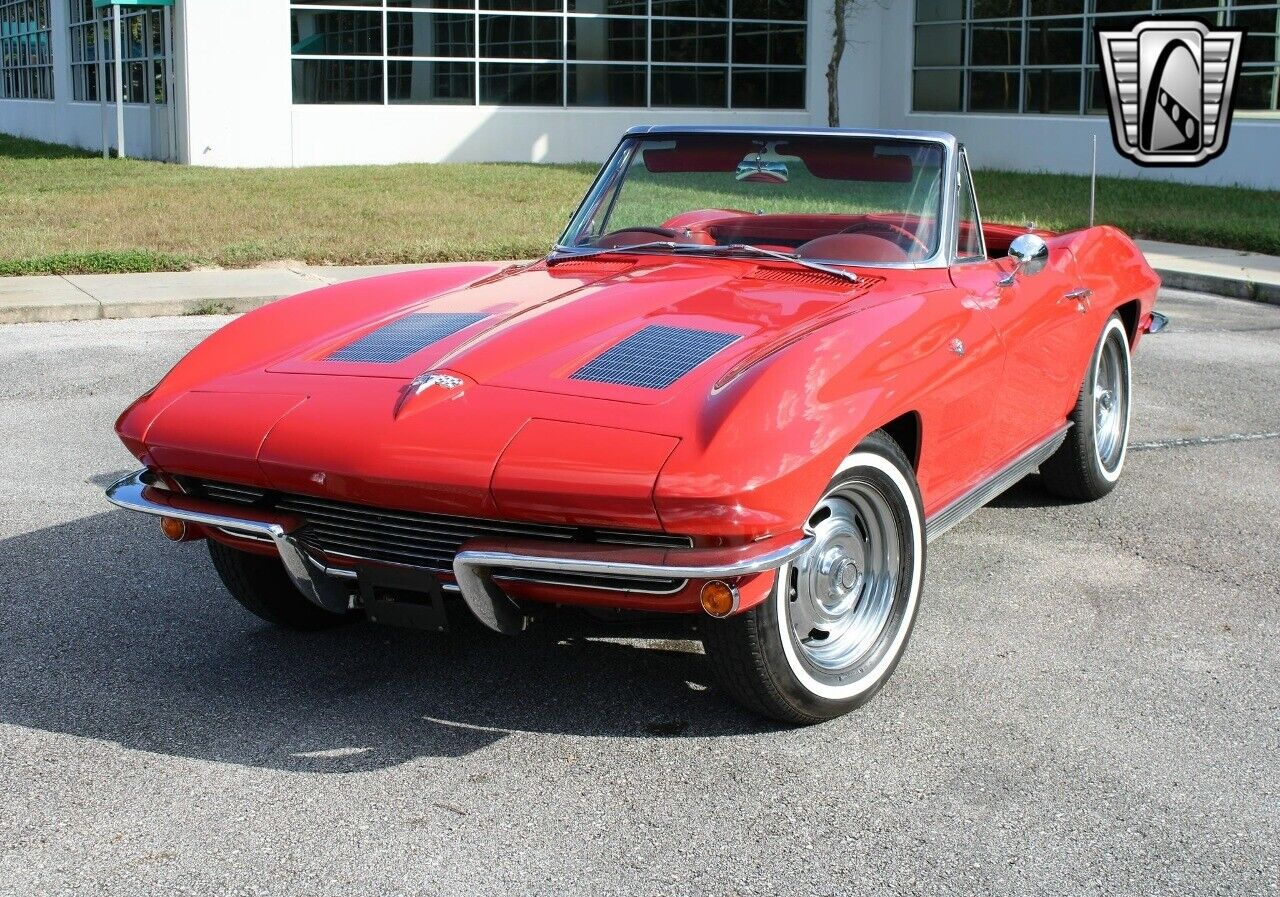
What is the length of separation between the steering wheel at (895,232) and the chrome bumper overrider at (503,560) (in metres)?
1.70

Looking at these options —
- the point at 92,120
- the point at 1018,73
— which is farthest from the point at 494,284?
the point at 92,120

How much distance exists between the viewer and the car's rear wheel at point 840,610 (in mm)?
3596

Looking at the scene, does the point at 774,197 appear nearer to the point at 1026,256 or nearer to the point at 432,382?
the point at 1026,256

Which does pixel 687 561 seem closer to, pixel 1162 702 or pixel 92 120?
pixel 1162 702

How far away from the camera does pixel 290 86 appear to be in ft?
83.7

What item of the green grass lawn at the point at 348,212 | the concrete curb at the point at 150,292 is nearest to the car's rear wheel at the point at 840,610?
A: the concrete curb at the point at 150,292

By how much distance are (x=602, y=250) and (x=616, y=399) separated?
1611 millimetres

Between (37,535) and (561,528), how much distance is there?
284cm

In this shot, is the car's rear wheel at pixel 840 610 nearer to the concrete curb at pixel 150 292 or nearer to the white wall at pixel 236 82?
the concrete curb at pixel 150 292

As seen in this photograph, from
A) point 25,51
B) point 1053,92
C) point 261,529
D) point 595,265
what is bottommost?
point 261,529

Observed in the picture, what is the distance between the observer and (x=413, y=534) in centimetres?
360

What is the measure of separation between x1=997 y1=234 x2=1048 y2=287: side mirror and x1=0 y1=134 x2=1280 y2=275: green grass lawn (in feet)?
30.0

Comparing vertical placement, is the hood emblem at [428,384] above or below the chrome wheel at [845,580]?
above

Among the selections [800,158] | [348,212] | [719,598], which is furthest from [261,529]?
[348,212]
